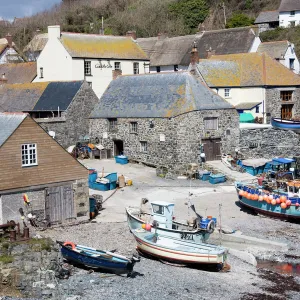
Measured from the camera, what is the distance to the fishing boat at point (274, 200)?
29.3 meters

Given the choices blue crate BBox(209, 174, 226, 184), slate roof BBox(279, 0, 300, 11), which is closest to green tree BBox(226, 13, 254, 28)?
slate roof BBox(279, 0, 300, 11)

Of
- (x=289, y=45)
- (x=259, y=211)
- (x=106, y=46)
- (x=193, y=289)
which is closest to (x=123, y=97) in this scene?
(x=106, y=46)

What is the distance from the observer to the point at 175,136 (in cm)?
3875

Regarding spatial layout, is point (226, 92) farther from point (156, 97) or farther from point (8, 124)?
point (8, 124)

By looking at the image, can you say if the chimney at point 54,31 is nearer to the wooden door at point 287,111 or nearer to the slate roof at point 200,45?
the slate roof at point 200,45

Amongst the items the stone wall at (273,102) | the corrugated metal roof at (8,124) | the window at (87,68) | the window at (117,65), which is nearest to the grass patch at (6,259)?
the corrugated metal roof at (8,124)

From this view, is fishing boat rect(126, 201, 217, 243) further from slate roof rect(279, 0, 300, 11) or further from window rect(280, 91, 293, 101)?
slate roof rect(279, 0, 300, 11)

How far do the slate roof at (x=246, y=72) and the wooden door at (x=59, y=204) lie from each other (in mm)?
22823

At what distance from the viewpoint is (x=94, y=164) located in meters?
40.6

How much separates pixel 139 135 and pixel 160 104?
8.46 ft

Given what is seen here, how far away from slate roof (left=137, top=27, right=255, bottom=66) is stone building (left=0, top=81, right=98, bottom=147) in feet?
65.4

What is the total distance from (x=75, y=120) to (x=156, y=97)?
250 inches

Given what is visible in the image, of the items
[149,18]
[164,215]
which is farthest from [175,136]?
[149,18]

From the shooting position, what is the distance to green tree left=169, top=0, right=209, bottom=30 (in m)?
82.2
